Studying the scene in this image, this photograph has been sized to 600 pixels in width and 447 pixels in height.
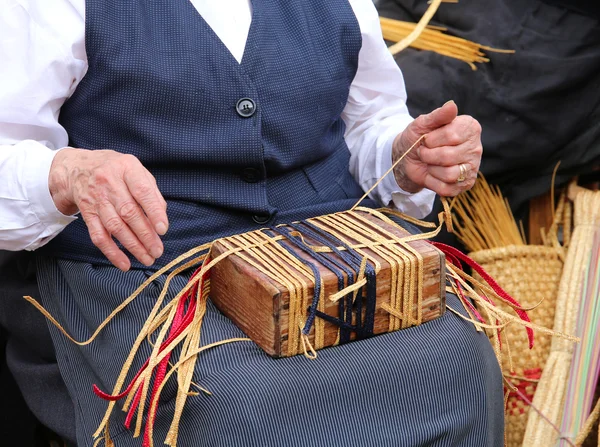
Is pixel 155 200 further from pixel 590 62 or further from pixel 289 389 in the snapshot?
pixel 590 62

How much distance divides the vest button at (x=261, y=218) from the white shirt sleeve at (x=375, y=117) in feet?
0.88

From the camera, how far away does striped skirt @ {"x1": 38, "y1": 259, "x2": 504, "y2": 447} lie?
3.45ft

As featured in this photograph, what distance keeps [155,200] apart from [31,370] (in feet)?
1.89

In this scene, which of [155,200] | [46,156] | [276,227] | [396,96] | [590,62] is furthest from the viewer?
[590,62]

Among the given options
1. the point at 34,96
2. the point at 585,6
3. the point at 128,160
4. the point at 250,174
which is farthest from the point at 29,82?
the point at 585,6

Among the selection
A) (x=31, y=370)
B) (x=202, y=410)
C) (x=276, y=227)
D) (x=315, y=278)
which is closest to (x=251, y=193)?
(x=276, y=227)

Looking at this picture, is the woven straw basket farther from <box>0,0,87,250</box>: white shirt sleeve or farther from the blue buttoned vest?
<box>0,0,87,250</box>: white shirt sleeve

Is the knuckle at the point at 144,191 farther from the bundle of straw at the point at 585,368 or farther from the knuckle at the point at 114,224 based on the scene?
the bundle of straw at the point at 585,368

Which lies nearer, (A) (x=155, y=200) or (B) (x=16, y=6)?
(A) (x=155, y=200)

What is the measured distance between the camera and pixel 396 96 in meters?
1.58

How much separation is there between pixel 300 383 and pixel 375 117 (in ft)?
2.16

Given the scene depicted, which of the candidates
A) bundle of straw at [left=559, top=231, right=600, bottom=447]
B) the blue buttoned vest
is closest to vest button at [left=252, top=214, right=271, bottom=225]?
the blue buttoned vest

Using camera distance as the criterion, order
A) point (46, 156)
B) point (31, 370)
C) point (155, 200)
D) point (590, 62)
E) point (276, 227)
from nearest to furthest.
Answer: point (155, 200) < point (46, 156) < point (276, 227) < point (31, 370) < point (590, 62)

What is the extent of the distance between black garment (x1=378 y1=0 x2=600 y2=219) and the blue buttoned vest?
26.2 inches
